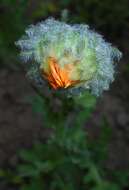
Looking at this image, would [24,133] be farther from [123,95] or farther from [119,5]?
[119,5]

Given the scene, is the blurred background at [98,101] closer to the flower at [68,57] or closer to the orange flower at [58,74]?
the flower at [68,57]

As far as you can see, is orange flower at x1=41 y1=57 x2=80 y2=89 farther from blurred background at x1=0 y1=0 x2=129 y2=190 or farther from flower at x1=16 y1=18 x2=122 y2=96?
blurred background at x1=0 y1=0 x2=129 y2=190

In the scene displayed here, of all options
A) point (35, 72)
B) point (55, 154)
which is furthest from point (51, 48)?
point (55, 154)

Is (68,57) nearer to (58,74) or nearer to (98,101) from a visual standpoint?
(58,74)

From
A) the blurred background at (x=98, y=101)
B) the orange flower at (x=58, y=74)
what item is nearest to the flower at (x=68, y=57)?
the orange flower at (x=58, y=74)

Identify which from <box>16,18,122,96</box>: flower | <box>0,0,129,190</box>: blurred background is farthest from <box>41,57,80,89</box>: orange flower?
<box>0,0,129,190</box>: blurred background

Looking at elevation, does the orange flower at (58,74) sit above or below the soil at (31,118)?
above
